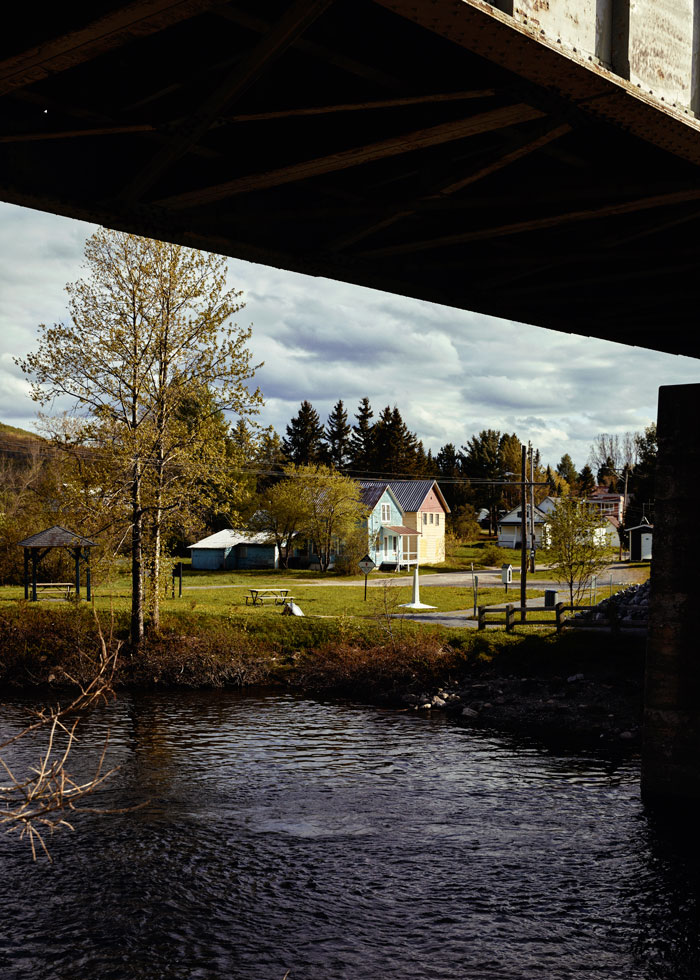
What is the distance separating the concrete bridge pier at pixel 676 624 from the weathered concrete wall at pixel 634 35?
10565 mm

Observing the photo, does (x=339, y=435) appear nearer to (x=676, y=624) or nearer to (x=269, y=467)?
(x=269, y=467)

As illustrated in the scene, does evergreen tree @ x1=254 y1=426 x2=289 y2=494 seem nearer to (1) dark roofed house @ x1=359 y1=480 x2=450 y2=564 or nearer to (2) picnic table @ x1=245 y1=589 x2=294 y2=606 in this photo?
(1) dark roofed house @ x1=359 y1=480 x2=450 y2=564

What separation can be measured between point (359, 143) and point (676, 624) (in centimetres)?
1148

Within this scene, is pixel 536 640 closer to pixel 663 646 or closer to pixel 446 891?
pixel 663 646

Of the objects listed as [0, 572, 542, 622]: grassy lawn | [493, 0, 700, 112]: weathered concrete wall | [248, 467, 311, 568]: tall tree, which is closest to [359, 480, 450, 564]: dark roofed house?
[248, 467, 311, 568]: tall tree

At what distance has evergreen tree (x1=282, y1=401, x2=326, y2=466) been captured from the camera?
9538 cm

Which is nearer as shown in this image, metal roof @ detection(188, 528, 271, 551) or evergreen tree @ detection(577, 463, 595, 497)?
metal roof @ detection(188, 528, 271, 551)

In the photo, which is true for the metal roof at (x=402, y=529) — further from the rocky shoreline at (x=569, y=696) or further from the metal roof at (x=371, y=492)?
the rocky shoreline at (x=569, y=696)

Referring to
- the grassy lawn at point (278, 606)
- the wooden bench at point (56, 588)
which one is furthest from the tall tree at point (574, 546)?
the wooden bench at point (56, 588)

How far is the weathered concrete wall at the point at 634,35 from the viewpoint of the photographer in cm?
525

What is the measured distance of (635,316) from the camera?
12.9 m

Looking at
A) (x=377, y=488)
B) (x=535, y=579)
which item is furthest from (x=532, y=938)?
(x=377, y=488)

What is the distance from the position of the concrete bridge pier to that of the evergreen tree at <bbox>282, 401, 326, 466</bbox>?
260 ft

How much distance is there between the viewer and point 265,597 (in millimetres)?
39812
